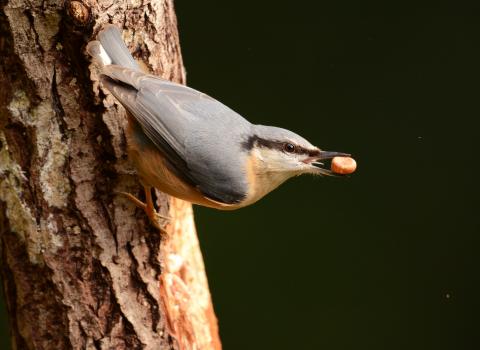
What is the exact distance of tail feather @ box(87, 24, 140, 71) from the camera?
6.97 feet

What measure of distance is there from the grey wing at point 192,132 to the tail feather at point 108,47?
0.05 m

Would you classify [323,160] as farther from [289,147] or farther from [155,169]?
[155,169]

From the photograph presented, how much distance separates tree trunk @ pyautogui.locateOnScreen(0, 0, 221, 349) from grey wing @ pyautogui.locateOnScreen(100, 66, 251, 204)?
0.14 metres

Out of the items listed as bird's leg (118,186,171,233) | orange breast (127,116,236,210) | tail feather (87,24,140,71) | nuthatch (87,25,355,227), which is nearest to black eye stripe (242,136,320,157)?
nuthatch (87,25,355,227)

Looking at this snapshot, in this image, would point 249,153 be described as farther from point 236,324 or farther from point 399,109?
point 236,324

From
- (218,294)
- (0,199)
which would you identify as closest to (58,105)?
(0,199)

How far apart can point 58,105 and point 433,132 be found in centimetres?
202

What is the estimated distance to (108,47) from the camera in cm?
214

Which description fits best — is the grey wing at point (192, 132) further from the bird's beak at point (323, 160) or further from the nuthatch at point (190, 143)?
the bird's beak at point (323, 160)

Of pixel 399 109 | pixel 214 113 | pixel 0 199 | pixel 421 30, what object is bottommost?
pixel 0 199

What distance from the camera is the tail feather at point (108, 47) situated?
83.6 inches

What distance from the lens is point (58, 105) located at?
2.21 meters

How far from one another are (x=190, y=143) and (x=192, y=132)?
0.12ft

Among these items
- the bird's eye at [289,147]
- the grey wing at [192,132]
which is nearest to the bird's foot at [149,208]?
the grey wing at [192,132]
